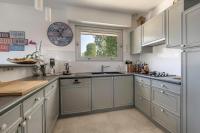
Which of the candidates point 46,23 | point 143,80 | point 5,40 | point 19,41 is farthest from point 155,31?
point 5,40

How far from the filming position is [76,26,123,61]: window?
3.49m

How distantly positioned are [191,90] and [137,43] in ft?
6.65

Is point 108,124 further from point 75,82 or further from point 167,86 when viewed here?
point 167,86

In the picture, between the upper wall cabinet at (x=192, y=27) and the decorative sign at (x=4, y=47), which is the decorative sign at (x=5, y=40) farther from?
the upper wall cabinet at (x=192, y=27)

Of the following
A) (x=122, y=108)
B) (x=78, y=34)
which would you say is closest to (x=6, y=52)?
(x=78, y=34)

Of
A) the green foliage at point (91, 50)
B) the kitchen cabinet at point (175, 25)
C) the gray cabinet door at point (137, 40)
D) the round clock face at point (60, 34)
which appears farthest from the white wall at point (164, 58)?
the round clock face at point (60, 34)

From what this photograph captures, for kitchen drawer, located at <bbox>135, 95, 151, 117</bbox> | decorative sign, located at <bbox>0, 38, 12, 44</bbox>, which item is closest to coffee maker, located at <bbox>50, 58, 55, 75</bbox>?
decorative sign, located at <bbox>0, 38, 12, 44</bbox>

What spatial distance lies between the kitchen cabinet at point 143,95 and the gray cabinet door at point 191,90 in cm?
90

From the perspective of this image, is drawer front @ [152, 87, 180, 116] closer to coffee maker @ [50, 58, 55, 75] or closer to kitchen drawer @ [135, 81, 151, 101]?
kitchen drawer @ [135, 81, 151, 101]

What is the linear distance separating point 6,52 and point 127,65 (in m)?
2.95

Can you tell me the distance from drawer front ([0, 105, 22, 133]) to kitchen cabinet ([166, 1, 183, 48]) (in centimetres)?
216

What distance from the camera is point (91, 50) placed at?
3600mm

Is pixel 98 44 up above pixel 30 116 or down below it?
above

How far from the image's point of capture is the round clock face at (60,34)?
3.23m
